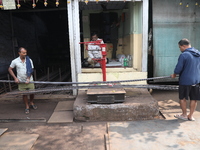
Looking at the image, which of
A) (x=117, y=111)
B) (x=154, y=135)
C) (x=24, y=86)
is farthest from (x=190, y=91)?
(x=24, y=86)

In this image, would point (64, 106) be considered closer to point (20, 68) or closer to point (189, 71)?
point (20, 68)

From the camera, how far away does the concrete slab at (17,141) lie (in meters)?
3.26

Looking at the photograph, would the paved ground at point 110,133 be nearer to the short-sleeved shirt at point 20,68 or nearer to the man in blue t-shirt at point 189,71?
the man in blue t-shirt at point 189,71

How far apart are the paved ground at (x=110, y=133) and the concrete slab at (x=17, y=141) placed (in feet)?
0.08

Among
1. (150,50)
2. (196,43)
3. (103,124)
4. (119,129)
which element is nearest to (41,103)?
(103,124)

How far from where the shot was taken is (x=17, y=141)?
347 centimetres

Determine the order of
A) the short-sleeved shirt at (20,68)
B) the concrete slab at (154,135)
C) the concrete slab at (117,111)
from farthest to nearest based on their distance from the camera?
1. the short-sleeved shirt at (20,68)
2. the concrete slab at (117,111)
3. the concrete slab at (154,135)

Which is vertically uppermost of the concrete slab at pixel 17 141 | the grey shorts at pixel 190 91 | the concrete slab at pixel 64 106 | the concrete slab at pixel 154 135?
the grey shorts at pixel 190 91

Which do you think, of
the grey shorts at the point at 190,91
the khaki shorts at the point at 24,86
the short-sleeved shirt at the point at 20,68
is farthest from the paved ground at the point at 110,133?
the short-sleeved shirt at the point at 20,68

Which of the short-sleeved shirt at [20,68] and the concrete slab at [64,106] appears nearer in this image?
the short-sleeved shirt at [20,68]

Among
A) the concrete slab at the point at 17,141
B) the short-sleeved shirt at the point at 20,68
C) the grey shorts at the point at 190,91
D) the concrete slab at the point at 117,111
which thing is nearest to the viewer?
the concrete slab at the point at 17,141

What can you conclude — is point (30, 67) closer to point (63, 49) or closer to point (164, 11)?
point (164, 11)

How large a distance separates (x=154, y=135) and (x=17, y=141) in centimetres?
279

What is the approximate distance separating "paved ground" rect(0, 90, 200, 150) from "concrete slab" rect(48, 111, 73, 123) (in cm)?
14
